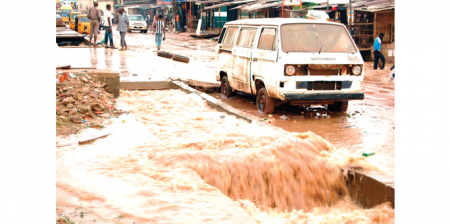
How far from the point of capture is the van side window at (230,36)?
11500 mm

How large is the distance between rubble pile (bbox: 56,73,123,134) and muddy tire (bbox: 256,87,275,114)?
9.07ft

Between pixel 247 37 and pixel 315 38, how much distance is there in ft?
5.64

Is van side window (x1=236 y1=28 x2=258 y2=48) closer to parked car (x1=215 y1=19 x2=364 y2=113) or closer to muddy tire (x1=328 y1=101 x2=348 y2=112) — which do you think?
parked car (x1=215 y1=19 x2=364 y2=113)

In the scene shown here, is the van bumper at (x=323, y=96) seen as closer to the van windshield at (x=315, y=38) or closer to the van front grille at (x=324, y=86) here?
the van front grille at (x=324, y=86)

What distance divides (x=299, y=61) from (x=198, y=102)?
8.70 ft

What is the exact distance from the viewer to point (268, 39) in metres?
9.91

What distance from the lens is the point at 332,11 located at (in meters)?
27.1

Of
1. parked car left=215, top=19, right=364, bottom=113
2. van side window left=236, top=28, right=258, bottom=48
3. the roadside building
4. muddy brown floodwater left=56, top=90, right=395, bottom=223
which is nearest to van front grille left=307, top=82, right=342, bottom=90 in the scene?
parked car left=215, top=19, right=364, bottom=113

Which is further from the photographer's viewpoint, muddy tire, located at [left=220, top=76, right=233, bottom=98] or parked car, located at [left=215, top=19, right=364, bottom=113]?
muddy tire, located at [left=220, top=76, right=233, bottom=98]

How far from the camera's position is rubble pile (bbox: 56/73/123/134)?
25.8 ft

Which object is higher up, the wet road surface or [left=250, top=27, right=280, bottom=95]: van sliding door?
[left=250, top=27, right=280, bottom=95]: van sliding door

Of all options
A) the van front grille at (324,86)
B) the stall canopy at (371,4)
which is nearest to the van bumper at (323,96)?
the van front grille at (324,86)

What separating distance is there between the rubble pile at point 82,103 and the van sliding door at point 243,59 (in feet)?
8.90
